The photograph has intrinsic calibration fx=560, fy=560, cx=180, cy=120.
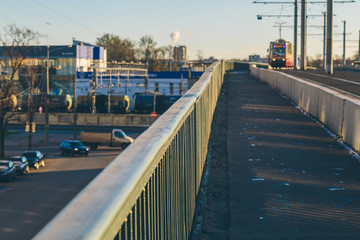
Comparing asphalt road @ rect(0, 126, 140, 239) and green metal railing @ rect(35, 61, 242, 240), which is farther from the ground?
green metal railing @ rect(35, 61, 242, 240)

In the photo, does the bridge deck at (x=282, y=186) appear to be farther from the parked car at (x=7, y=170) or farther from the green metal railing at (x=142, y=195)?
the parked car at (x=7, y=170)

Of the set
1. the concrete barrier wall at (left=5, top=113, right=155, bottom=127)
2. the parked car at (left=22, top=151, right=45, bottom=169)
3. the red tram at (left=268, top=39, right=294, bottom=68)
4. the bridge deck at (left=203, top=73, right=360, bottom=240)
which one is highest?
the red tram at (left=268, top=39, right=294, bottom=68)

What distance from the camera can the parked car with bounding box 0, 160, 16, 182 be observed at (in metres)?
40.5

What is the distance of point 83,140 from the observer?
61.7 meters

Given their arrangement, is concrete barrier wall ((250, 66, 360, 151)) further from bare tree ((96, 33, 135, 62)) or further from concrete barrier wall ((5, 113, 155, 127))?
bare tree ((96, 33, 135, 62))

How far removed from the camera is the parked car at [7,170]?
40.5m

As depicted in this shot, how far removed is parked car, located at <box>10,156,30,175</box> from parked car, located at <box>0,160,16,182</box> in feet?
7.05

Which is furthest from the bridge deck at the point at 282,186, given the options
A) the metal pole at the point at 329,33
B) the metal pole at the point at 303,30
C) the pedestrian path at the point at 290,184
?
the metal pole at the point at 303,30

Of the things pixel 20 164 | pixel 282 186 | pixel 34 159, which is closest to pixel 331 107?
pixel 282 186

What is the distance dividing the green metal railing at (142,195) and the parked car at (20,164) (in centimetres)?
4027

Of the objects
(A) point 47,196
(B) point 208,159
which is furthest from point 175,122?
(A) point 47,196

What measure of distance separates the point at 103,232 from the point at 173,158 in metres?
2.91

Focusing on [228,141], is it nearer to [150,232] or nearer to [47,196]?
[150,232]

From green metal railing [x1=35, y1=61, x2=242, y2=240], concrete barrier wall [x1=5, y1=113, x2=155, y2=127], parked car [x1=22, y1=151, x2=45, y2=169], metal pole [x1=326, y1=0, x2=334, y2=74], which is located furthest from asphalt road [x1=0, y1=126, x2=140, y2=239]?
green metal railing [x1=35, y1=61, x2=242, y2=240]
